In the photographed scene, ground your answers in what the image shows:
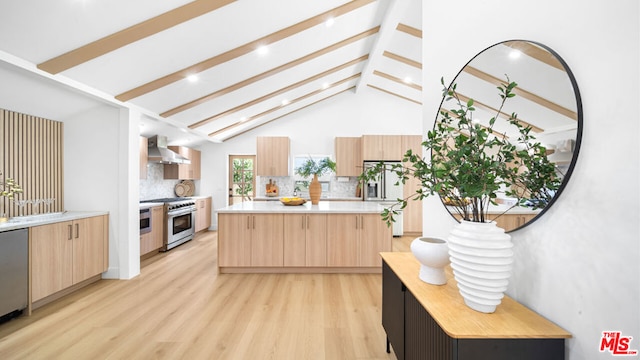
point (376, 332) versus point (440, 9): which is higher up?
point (440, 9)

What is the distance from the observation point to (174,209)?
4.73m

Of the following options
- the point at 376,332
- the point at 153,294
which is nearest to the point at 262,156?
the point at 153,294

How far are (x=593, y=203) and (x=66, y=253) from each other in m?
4.09

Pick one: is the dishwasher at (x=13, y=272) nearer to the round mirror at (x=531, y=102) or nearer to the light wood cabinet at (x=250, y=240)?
the light wood cabinet at (x=250, y=240)

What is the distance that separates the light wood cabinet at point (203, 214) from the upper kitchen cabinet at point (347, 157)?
326cm

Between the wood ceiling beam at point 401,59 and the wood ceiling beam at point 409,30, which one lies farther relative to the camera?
the wood ceiling beam at point 401,59

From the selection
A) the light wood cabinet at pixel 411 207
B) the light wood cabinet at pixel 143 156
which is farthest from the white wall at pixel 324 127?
the light wood cabinet at pixel 143 156

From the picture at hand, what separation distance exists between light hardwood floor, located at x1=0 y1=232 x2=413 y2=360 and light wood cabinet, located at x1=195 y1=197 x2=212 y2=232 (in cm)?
242

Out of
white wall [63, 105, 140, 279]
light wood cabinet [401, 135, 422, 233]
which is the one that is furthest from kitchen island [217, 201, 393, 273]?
light wood cabinet [401, 135, 422, 233]

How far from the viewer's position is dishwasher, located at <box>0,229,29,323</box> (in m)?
2.16

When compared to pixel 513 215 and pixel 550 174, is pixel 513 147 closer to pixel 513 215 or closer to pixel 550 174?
pixel 550 174

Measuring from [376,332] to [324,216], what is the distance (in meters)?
1.61

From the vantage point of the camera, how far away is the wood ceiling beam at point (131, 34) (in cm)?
213

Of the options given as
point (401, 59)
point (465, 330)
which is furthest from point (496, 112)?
point (401, 59)
